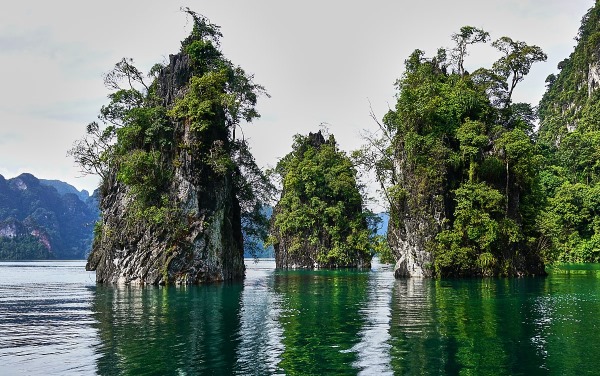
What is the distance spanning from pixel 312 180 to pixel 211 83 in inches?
1935

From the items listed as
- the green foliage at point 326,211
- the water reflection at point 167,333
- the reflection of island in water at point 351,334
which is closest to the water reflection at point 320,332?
the reflection of island in water at point 351,334

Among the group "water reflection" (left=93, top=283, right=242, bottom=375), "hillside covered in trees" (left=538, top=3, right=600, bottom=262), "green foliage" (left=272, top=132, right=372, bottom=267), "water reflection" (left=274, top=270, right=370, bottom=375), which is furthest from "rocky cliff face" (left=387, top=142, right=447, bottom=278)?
"green foliage" (left=272, top=132, right=372, bottom=267)

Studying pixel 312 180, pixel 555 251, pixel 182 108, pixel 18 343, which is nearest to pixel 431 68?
pixel 555 251

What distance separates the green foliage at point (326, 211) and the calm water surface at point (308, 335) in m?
60.2

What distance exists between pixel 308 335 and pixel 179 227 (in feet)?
103

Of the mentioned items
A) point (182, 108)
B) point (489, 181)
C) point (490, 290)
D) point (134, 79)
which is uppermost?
point (134, 79)

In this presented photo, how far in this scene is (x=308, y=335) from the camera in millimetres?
21359

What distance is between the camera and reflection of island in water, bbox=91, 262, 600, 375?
16.1m

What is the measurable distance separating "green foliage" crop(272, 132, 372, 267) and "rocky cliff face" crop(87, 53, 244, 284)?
→ 43.3 metres

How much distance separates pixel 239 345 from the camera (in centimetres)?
1941

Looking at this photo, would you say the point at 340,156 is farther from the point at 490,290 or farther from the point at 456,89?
the point at 490,290

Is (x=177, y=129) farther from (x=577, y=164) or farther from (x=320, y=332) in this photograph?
(x=577, y=164)

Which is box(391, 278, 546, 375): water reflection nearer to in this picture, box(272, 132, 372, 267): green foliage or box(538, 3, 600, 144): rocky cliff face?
box(272, 132, 372, 267): green foliage

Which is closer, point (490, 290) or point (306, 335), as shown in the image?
point (306, 335)
